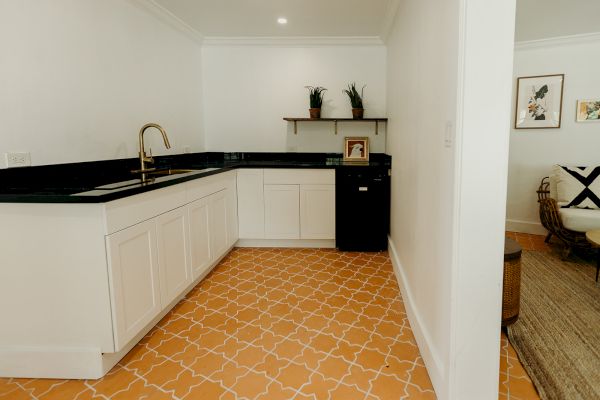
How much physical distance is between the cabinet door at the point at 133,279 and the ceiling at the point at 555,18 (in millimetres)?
3424

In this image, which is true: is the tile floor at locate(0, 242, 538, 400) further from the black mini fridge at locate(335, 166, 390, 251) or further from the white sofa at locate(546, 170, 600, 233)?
the white sofa at locate(546, 170, 600, 233)

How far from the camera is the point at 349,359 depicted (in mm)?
1961

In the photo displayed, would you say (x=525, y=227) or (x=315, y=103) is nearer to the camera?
(x=315, y=103)

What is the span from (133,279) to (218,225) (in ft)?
4.56

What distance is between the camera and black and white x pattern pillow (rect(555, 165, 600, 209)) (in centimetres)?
371

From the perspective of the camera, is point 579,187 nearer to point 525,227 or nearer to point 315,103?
point 525,227

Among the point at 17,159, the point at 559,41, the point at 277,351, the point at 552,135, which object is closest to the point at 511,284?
the point at 277,351

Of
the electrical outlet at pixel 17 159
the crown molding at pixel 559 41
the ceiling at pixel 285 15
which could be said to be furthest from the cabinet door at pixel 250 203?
the crown molding at pixel 559 41

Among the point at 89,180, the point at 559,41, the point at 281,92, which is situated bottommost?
the point at 89,180

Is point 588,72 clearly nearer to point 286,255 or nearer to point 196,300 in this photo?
point 286,255

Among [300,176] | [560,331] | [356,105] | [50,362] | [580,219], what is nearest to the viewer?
[50,362]

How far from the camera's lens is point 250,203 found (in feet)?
13.0

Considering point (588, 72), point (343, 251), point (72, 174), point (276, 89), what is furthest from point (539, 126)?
point (72, 174)

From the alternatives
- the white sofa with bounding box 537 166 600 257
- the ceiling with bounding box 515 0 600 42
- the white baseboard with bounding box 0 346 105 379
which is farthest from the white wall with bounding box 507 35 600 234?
the white baseboard with bounding box 0 346 105 379
